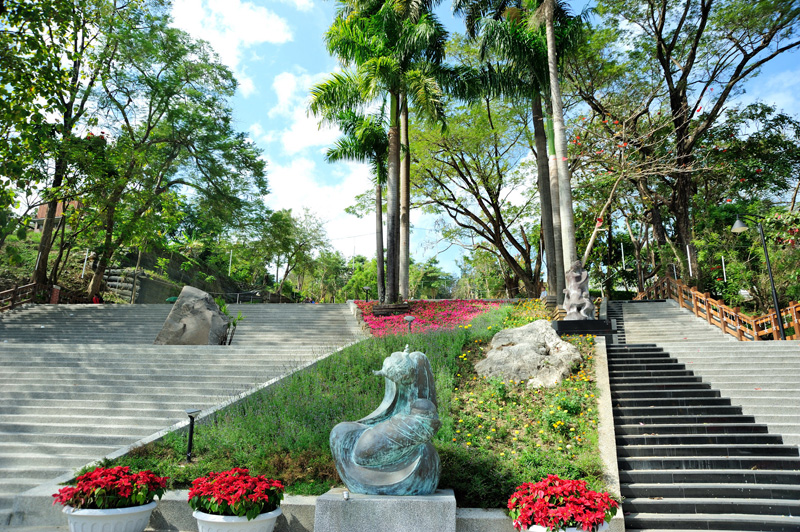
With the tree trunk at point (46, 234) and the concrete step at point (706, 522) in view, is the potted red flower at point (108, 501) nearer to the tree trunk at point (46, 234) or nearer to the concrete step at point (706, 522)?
the concrete step at point (706, 522)

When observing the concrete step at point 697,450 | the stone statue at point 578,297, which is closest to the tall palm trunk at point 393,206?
the stone statue at point 578,297

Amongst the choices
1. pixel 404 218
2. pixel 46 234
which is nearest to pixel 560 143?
pixel 404 218

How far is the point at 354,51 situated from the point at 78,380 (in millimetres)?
13889

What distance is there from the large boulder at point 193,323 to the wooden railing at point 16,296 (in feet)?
33.0

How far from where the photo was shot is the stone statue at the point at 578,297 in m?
12.2

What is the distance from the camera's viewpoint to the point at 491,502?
5805 mm

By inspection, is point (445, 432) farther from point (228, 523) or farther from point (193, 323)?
point (193, 323)

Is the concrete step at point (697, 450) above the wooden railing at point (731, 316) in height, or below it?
below

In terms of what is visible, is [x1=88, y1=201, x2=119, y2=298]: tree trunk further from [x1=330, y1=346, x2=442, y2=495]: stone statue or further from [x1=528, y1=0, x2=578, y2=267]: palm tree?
[x1=330, y1=346, x2=442, y2=495]: stone statue

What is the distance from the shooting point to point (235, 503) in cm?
469

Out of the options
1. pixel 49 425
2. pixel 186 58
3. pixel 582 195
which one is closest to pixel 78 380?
pixel 49 425

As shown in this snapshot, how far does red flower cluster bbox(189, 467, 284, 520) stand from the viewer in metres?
4.72

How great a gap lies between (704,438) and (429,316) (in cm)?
959

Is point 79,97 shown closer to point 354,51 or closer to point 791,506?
point 354,51
